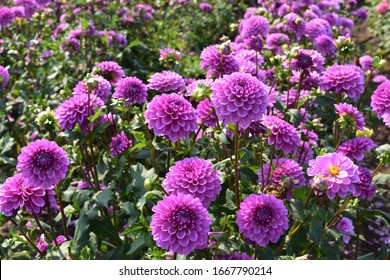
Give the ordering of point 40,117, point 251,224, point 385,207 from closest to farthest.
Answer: point 251,224 < point 40,117 < point 385,207

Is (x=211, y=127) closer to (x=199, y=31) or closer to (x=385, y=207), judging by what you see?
(x=385, y=207)

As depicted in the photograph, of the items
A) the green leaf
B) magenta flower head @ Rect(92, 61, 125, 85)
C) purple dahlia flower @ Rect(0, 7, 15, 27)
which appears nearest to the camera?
the green leaf

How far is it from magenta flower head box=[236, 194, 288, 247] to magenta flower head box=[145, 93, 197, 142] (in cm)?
36

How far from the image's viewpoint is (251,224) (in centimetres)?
159

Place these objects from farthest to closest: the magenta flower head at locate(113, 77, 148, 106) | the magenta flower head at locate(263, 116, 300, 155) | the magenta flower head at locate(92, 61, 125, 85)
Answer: the magenta flower head at locate(92, 61, 125, 85)
the magenta flower head at locate(113, 77, 148, 106)
the magenta flower head at locate(263, 116, 300, 155)

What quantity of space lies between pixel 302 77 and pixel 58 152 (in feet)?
4.18

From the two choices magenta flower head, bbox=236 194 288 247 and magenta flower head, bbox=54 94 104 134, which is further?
magenta flower head, bbox=54 94 104 134

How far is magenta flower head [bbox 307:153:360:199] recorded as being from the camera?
5.13 ft

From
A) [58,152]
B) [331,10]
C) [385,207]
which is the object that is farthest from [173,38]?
[58,152]

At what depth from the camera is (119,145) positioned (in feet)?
6.62

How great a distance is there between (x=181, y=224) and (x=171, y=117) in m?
0.44

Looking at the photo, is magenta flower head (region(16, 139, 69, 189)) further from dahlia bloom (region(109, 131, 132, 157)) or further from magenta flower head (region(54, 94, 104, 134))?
dahlia bloom (region(109, 131, 132, 157))

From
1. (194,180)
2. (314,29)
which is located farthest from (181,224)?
(314,29)

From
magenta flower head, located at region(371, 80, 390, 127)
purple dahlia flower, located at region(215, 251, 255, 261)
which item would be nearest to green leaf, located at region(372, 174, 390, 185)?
magenta flower head, located at region(371, 80, 390, 127)
